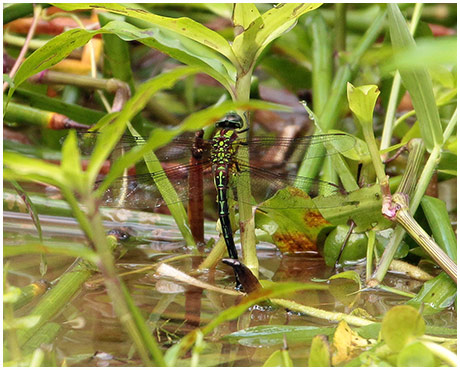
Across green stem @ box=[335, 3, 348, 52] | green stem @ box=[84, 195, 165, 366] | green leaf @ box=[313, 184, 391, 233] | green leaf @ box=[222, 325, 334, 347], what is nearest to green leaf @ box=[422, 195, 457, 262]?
green leaf @ box=[313, 184, 391, 233]

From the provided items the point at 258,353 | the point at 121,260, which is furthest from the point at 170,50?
the point at 258,353

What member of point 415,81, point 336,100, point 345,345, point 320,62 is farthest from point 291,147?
point 345,345

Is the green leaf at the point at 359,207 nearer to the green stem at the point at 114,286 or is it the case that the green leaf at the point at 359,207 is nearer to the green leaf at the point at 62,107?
the green stem at the point at 114,286

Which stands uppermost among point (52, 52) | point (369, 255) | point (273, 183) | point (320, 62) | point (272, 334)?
point (320, 62)

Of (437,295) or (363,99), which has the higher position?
(363,99)

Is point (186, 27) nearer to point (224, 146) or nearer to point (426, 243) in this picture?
point (224, 146)

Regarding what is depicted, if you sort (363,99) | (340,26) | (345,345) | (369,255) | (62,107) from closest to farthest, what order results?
(345,345), (363,99), (369,255), (62,107), (340,26)

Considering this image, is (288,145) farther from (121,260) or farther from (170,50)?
(121,260)

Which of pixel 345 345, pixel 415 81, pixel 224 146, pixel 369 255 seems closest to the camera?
pixel 345 345
